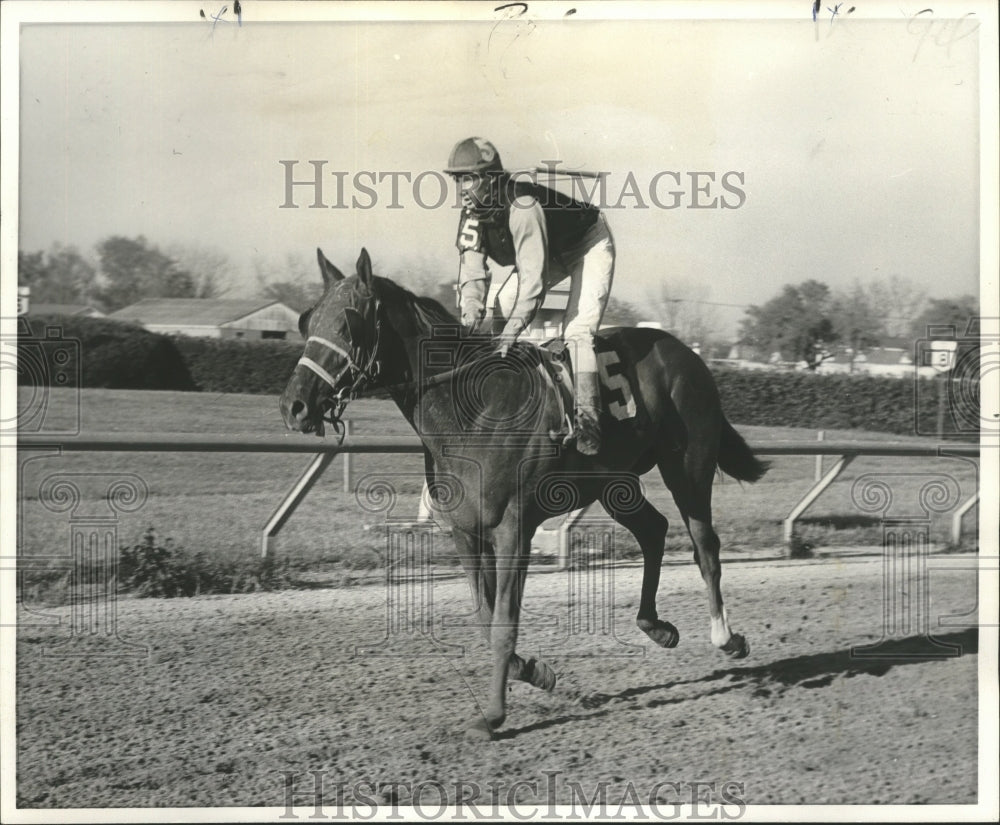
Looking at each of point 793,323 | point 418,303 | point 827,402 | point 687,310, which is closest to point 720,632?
point 687,310

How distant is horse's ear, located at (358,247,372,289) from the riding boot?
90 cm

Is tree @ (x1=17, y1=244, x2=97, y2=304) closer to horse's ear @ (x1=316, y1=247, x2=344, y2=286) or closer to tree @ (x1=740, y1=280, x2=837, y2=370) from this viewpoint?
horse's ear @ (x1=316, y1=247, x2=344, y2=286)

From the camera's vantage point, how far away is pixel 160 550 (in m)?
4.72

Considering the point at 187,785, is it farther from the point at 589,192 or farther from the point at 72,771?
the point at 589,192

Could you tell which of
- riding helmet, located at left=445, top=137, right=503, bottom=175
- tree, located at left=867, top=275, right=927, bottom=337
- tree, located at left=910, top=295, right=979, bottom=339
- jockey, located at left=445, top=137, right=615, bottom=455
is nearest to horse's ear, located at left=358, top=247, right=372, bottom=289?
jockey, located at left=445, top=137, right=615, bottom=455

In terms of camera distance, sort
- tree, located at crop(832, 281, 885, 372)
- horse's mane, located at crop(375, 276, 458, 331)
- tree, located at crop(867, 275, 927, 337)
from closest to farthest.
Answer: horse's mane, located at crop(375, 276, 458, 331)
tree, located at crop(867, 275, 927, 337)
tree, located at crop(832, 281, 885, 372)

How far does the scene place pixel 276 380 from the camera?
16.0ft

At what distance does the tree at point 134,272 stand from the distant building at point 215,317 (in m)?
0.09

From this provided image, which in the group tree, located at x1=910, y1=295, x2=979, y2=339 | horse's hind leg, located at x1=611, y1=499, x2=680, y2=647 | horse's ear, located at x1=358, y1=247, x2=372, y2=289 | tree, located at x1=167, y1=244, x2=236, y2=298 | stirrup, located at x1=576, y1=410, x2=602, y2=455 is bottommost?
horse's hind leg, located at x1=611, y1=499, x2=680, y2=647

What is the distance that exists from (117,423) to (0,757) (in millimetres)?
1543

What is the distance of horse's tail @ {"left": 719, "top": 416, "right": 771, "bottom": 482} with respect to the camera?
180 inches

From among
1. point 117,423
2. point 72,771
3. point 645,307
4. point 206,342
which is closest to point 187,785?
point 72,771

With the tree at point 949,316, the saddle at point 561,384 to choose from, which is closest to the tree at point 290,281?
the saddle at point 561,384

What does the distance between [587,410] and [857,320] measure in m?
1.76
